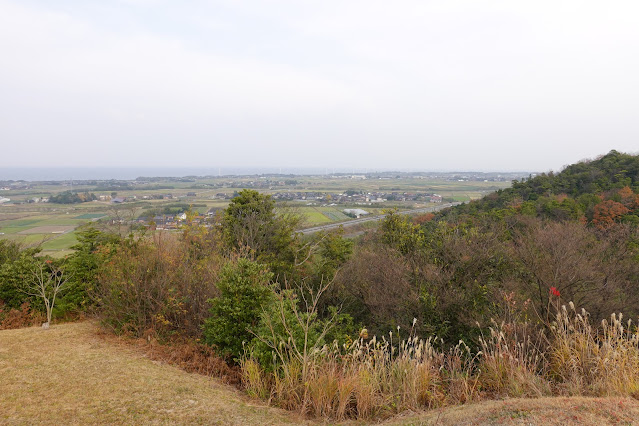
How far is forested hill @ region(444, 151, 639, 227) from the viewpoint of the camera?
22.9 m

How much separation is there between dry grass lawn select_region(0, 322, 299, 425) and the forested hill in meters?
24.9

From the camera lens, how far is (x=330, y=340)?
802cm

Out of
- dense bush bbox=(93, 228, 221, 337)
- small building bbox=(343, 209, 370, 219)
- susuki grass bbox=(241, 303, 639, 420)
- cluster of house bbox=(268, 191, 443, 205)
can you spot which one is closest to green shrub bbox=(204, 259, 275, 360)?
dense bush bbox=(93, 228, 221, 337)

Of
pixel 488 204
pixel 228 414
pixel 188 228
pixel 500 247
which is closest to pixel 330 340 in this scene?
pixel 228 414

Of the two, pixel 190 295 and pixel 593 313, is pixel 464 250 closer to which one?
pixel 593 313

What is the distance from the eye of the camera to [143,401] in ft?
14.3

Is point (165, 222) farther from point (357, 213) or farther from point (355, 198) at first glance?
point (355, 198)

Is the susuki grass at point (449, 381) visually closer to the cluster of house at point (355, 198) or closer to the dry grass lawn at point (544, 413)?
the dry grass lawn at point (544, 413)

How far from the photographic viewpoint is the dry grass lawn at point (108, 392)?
4.02 m

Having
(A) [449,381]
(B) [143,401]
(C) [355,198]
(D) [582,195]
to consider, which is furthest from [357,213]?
(B) [143,401]

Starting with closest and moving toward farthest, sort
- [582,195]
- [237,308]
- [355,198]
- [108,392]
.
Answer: [108,392], [237,308], [582,195], [355,198]

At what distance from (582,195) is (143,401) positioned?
3479 cm

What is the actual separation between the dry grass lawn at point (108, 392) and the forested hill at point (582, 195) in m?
24.9

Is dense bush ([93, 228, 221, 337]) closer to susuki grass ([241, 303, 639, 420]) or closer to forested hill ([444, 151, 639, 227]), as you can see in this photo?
susuki grass ([241, 303, 639, 420])
